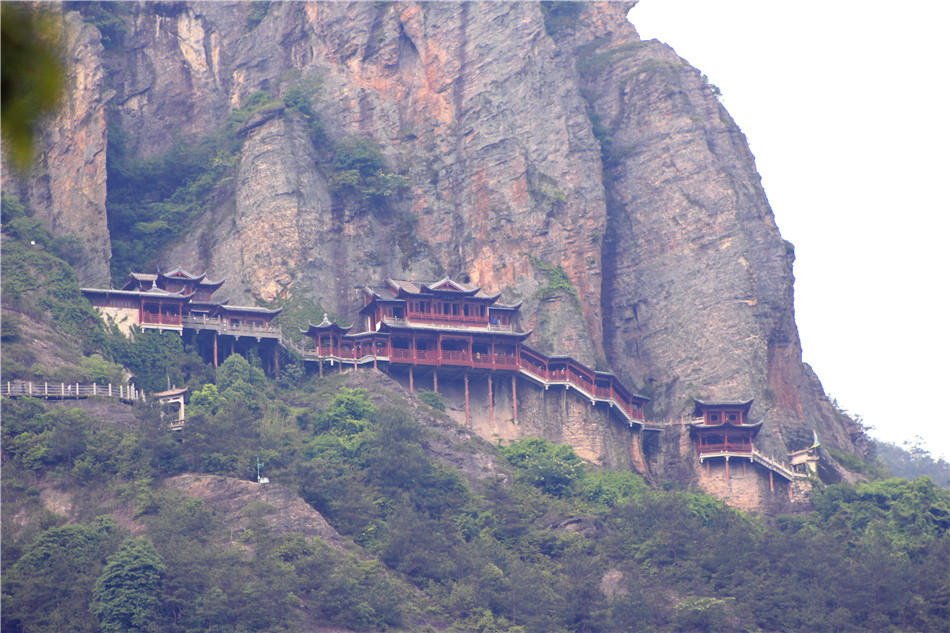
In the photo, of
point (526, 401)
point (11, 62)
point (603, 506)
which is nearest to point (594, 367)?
point (526, 401)

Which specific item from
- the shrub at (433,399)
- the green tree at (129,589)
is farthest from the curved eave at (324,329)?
the green tree at (129,589)

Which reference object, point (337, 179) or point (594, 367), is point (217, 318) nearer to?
point (337, 179)

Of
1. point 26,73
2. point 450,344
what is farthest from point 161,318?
point 26,73

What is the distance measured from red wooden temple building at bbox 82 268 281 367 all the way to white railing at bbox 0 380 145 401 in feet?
22.0

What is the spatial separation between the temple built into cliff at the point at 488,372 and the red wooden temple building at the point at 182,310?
8 cm

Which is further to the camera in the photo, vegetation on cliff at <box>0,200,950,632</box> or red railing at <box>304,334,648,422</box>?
red railing at <box>304,334,648,422</box>

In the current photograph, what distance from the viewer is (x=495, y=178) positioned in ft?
298

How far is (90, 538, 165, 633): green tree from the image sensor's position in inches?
2189

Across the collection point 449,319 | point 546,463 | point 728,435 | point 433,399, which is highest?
point 449,319

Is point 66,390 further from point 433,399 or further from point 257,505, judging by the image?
point 433,399

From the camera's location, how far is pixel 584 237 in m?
89.5

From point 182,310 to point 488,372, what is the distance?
16650 millimetres

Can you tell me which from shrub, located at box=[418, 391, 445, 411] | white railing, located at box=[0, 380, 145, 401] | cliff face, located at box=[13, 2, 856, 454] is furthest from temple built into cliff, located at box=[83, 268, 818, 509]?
white railing, located at box=[0, 380, 145, 401]

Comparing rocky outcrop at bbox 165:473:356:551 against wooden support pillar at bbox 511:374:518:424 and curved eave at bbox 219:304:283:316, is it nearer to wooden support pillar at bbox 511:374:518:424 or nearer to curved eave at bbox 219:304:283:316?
curved eave at bbox 219:304:283:316
